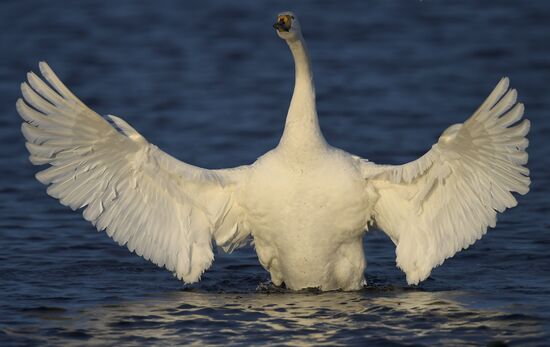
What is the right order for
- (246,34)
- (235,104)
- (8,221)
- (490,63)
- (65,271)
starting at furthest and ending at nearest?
(246,34), (490,63), (235,104), (8,221), (65,271)

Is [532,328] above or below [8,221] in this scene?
below

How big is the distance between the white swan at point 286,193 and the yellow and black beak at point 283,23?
22mm

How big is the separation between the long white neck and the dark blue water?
1542 millimetres

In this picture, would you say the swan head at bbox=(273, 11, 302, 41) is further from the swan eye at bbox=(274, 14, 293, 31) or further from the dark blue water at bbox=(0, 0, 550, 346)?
the dark blue water at bbox=(0, 0, 550, 346)

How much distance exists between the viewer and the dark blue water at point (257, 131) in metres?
11.1

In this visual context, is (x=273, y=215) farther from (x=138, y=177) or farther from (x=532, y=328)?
(x=532, y=328)

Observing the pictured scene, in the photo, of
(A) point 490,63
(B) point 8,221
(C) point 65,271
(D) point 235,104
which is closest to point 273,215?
(C) point 65,271

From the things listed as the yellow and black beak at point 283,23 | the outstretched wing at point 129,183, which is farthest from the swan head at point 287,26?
the outstretched wing at point 129,183

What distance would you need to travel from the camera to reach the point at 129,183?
11508 millimetres

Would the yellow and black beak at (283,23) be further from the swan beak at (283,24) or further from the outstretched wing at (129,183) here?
the outstretched wing at (129,183)

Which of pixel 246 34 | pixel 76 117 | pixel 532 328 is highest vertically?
pixel 246 34

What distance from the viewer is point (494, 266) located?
527 inches

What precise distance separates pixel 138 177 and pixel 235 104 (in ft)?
37.0

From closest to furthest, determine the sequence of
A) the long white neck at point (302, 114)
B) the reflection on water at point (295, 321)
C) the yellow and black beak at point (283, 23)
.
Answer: the reflection on water at point (295, 321)
the long white neck at point (302, 114)
the yellow and black beak at point (283, 23)
